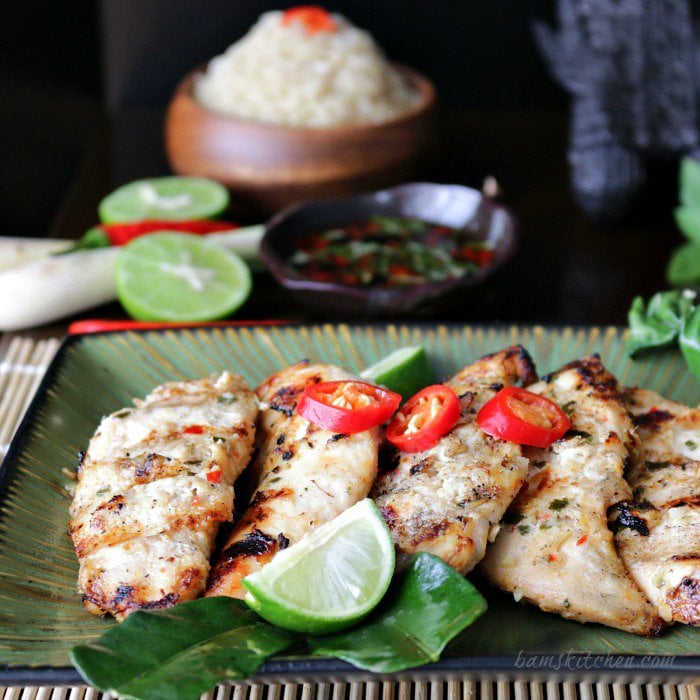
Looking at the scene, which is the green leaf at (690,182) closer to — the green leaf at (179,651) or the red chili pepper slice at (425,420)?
the red chili pepper slice at (425,420)

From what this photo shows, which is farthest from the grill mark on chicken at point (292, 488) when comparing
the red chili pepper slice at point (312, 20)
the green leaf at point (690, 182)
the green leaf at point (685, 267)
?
the red chili pepper slice at point (312, 20)

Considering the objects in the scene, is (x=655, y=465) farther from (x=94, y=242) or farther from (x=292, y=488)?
(x=94, y=242)

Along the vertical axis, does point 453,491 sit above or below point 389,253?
above

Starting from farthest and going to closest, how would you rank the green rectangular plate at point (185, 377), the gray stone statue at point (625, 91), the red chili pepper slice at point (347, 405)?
1. the gray stone statue at point (625, 91)
2. the red chili pepper slice at point (347, 405)
3. the green rectangular plate at point (185, 377)

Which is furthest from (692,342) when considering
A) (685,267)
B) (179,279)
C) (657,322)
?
(179,279)

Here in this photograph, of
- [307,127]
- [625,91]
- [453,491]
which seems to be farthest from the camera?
[625,91]

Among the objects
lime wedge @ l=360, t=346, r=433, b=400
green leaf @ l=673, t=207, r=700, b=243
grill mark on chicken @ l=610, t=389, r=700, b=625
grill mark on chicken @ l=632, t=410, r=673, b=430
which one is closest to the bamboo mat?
grill mark on chicken @ l=610, t=389, r=700, b=625

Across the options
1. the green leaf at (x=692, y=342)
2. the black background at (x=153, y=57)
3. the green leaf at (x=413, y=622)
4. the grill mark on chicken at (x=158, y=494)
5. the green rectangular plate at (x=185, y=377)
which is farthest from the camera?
the black background at (x=153, y=57)
